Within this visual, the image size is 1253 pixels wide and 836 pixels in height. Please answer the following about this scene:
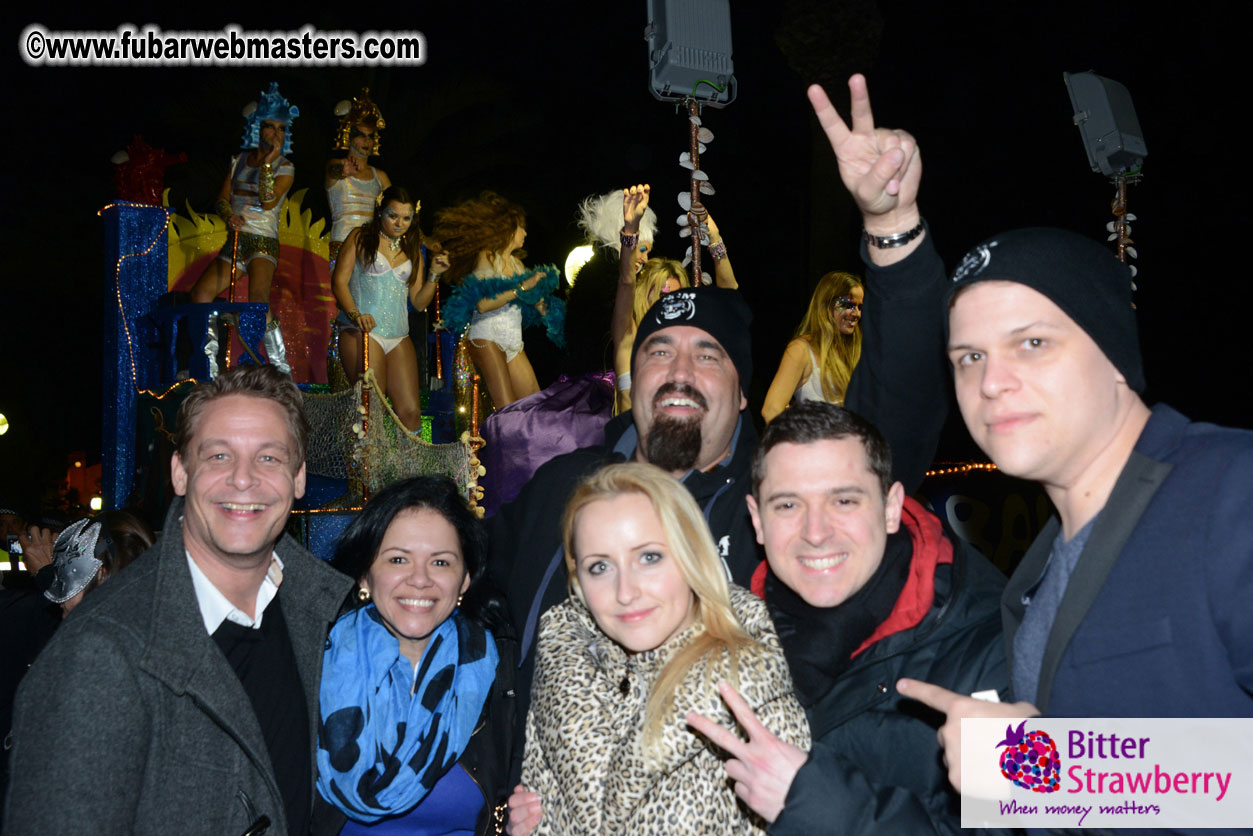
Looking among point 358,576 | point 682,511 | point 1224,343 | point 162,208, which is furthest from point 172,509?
point 1224,343

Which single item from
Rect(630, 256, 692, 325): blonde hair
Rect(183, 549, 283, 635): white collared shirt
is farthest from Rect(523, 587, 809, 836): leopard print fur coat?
Rect(630, 256, 692, 325): blonde hair

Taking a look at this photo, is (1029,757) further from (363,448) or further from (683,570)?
(363,448)

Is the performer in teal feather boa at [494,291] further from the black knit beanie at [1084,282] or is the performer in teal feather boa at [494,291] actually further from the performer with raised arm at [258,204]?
the black knit beanie at [1084,282]

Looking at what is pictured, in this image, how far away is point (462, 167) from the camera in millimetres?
14281

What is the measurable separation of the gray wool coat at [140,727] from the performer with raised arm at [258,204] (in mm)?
6380

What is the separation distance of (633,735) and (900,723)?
649mm

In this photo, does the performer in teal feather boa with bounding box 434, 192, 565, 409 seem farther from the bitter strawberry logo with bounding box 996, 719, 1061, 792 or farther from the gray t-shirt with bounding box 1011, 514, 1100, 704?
the bitter strawberry logo with bounding box 996, 719, 1061, 792

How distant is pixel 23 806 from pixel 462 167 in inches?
511

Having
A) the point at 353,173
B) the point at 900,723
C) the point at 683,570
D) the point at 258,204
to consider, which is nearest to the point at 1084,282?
the point at 900,723

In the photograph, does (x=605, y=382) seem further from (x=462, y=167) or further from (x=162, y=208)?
(x=462, y=167)

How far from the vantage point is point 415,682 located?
10.3ft

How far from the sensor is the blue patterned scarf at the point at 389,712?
288 cm

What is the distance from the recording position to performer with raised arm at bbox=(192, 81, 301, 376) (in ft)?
28.1

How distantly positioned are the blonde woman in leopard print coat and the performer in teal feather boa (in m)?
5.50
